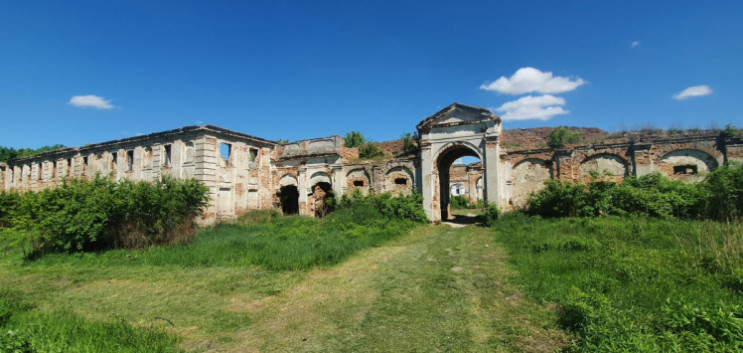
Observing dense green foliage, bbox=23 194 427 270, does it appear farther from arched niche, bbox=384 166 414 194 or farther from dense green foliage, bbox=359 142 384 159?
dense green foliage, bbox=359 142 384 159

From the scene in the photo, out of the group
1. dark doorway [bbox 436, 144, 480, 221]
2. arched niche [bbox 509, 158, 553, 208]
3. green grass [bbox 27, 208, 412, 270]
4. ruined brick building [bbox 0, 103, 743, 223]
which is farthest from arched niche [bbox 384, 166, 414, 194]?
arched niche [bbox 509, 158, 553, 208]

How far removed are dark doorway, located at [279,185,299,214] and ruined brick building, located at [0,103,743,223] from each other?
2.6 inches

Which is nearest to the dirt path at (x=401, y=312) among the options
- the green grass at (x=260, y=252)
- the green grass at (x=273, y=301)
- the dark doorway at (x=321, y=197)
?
the green grass at (x=273, y=301)

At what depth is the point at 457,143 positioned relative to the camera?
15531mm

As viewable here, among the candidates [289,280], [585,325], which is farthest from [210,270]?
[585,325]

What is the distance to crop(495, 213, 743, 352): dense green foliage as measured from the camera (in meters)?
3.06

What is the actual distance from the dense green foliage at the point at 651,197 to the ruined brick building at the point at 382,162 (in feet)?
Result: 4.00

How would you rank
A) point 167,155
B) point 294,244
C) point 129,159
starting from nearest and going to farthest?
point 294,244
point 167,155
point 129,159

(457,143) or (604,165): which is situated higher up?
(457,143)

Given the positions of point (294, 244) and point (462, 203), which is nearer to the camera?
point (294, 244)

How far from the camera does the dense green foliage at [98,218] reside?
9.88 metres

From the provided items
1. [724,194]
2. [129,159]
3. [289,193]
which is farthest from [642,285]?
[129,159]

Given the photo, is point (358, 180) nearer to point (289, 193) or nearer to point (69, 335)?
point (289, 193)

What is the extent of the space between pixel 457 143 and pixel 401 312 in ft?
38.9
